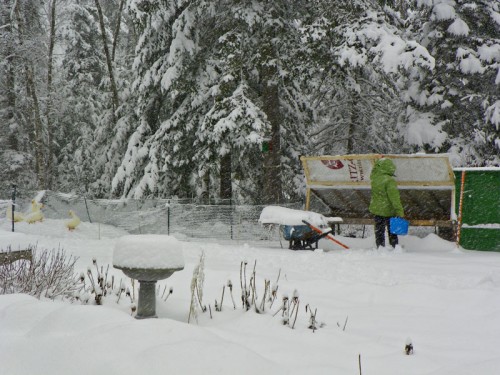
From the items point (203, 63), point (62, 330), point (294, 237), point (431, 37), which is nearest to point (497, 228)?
point (294, 237)

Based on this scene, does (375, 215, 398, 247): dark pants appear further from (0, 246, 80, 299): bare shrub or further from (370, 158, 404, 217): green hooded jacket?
(0, 246, 80, 299): bare shrub

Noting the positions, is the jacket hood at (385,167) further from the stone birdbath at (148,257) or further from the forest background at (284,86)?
the stone birdbath at (148,257)

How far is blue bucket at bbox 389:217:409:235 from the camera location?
368 inches

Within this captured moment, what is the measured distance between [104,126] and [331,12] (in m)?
13.7

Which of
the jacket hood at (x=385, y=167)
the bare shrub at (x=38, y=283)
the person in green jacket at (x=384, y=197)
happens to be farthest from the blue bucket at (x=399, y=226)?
the bare shrub at (x=38, y=283)

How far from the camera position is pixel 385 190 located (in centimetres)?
962

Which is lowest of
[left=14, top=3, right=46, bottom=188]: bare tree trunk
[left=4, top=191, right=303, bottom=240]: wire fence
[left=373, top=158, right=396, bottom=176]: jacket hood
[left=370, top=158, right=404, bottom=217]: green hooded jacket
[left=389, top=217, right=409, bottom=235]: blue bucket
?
[left=4, top=191, right=303, bottom=240]: wire fence

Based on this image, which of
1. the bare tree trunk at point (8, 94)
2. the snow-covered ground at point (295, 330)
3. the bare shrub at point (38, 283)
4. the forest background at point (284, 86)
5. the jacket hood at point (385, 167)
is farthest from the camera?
the bare tree trunk at point (8, 94)

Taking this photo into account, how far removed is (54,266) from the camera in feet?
16.5

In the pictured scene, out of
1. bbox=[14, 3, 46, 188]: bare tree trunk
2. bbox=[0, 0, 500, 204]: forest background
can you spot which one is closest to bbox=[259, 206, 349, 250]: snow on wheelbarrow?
bbox=[0, 0, 500, 204]: forest background

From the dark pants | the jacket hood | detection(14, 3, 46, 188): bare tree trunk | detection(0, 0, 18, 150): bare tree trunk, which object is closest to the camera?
the jacket hood

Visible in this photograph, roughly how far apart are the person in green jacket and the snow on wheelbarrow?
942mm

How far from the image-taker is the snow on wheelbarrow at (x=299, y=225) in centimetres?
977

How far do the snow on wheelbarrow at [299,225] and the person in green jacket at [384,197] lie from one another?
→ 3.09ft
